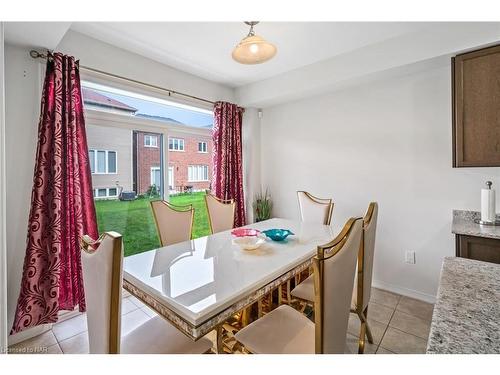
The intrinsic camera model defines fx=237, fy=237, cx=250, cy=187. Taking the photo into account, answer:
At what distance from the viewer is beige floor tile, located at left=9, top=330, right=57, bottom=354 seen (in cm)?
175

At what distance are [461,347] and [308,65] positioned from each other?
2.89 meters

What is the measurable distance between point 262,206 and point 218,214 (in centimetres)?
119

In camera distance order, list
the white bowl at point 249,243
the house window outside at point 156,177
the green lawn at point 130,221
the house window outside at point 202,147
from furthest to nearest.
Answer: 1. the house window outside at point 202,147
2. the house window outside at point 156,177
3. the green lawn at point 130,221
4. the white bowl at point 249,243

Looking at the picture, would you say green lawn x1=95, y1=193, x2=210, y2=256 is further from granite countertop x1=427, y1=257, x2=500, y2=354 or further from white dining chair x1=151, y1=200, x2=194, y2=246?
granite countertop x1=427, y1=257, x2=500, y2=354

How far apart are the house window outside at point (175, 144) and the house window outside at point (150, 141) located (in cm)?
17

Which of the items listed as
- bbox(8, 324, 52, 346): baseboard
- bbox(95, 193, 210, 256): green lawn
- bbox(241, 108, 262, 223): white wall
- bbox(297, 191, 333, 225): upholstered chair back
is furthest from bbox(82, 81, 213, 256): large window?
bbox(297, 191, 333, 225): upholstered chair back

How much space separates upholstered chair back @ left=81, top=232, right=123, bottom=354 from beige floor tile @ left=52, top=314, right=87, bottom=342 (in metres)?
1.39

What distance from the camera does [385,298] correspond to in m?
2.44

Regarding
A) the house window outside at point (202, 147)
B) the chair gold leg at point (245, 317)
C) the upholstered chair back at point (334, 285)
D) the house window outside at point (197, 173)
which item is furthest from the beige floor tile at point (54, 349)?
the house window outside at point (202, 147)

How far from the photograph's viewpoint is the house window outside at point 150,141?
9.13 feet

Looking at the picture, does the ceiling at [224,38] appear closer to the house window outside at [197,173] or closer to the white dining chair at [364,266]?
the house window outside at [197,173]
